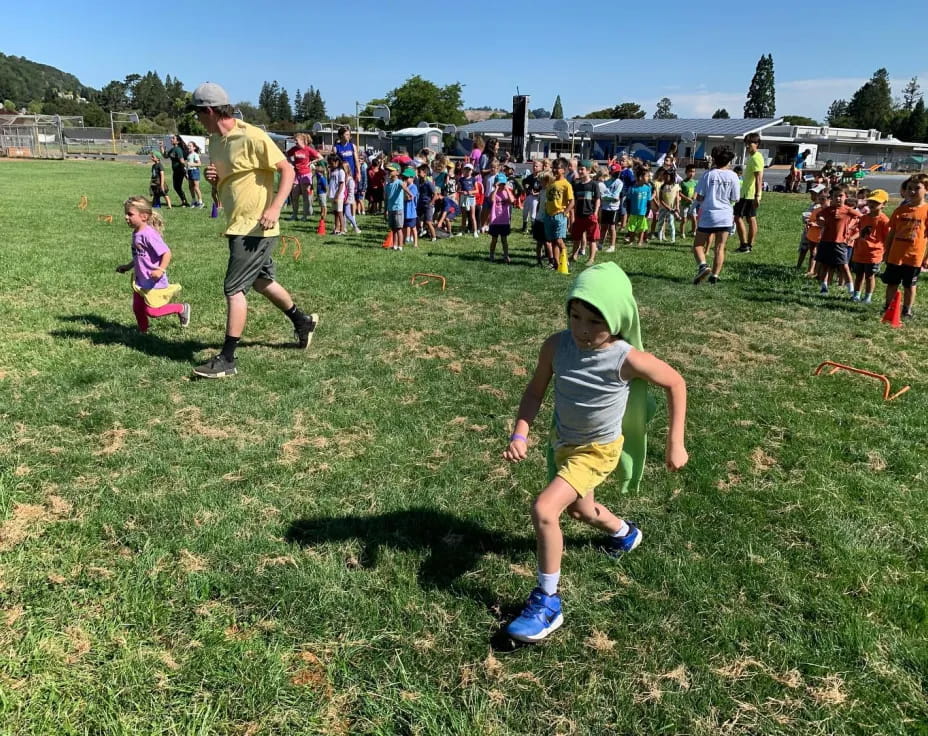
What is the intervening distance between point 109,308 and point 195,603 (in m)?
5.81

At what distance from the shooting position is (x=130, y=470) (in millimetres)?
3977

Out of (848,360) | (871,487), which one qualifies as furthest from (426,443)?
(848,360)

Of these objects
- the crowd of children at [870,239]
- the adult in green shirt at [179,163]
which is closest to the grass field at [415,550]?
the crowd of children at [870,239]

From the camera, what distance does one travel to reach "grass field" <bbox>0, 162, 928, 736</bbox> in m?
2.44

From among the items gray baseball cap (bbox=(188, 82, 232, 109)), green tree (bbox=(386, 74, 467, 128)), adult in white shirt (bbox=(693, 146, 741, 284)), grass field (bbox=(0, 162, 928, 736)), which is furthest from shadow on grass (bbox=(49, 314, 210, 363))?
green tree (bbox=(386, 74, 467, 128))

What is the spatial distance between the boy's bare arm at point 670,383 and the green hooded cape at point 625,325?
0.28 feet

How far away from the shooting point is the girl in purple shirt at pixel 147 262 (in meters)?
6.12

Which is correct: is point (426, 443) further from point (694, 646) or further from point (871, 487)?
point (871, 487)

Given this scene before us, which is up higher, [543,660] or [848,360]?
[848,360]

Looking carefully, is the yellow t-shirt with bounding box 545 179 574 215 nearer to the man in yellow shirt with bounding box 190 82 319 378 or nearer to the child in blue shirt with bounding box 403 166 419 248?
the child in blue shirt with bounding box 403 166 419 248

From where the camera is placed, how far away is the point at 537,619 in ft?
8.86

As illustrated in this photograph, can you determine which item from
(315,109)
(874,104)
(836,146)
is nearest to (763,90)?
(874,104)

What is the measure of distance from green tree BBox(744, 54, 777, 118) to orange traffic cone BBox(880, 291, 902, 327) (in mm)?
139307

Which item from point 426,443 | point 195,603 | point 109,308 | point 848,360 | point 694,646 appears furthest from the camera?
point 109,308
